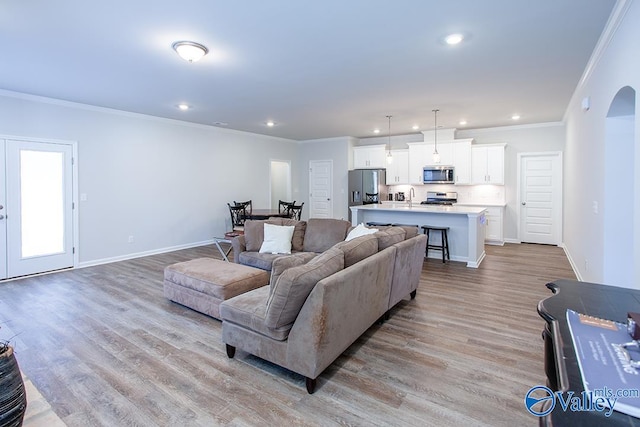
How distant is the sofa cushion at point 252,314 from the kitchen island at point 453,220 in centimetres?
386

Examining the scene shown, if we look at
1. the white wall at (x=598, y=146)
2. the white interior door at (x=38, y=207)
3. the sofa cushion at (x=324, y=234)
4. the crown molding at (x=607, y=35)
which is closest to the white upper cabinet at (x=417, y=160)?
the white wall at (x=598, y=146)

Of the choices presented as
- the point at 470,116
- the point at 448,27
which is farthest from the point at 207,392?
the point at 470,116

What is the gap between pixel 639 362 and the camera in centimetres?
95

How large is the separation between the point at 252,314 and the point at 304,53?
2.58m

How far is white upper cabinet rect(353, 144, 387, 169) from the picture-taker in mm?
8625

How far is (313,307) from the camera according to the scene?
2.12m

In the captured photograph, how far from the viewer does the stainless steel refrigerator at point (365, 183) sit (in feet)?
27.8

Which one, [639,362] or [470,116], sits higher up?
[470,116]

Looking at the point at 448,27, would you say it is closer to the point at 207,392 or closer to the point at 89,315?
the point at 207,392

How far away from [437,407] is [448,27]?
292 cm

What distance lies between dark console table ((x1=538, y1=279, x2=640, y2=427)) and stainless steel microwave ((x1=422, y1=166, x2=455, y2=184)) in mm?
6330

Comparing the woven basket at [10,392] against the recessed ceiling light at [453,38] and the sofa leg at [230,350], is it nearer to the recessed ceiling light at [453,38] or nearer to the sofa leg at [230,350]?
the sofa leg at [230,350]

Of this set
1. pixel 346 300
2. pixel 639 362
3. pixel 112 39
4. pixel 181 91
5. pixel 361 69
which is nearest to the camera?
pixel 639 362

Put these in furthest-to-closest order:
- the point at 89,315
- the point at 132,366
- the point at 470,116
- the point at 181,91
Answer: the point at 470,116 → the point at 181,91 → the point at 89,315 → the point at 132,366
